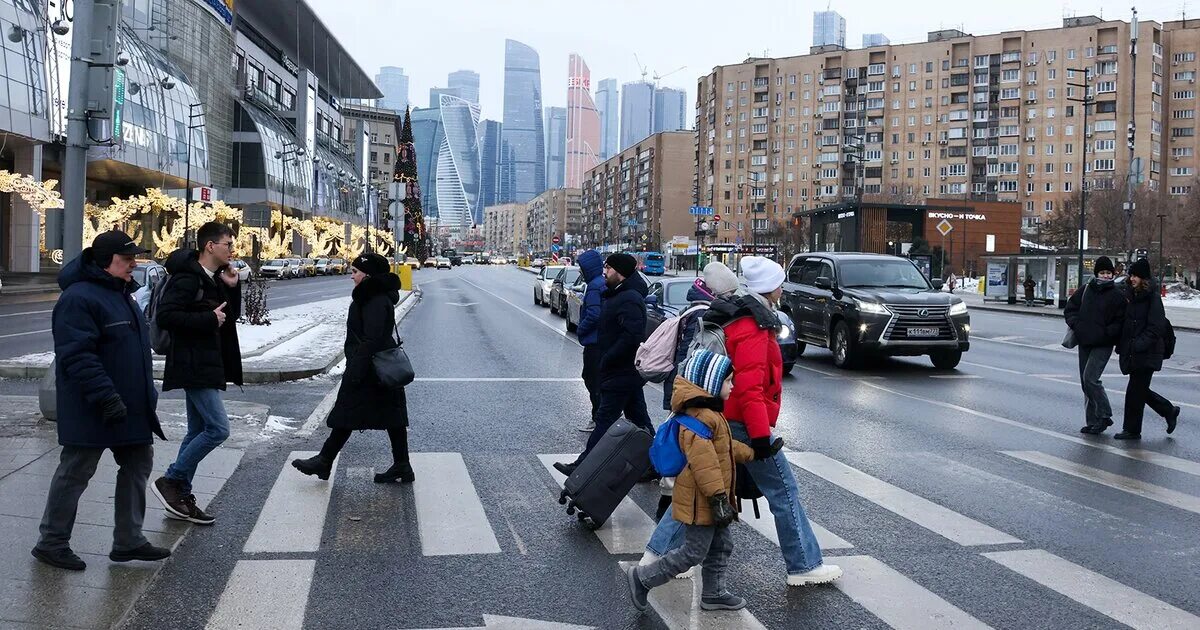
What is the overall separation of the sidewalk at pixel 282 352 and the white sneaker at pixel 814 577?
31.5ft

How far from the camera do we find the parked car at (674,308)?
47.8ft

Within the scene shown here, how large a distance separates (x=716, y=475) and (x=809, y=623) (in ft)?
2.94

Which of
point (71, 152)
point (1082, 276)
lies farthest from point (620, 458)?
point (1082, 276)

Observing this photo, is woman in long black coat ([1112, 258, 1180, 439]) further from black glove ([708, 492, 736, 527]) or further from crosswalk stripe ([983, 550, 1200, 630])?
black glove ([708, 492, 736, 527])

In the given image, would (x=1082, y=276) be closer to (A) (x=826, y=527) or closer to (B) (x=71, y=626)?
(A) (x=826, y=527)

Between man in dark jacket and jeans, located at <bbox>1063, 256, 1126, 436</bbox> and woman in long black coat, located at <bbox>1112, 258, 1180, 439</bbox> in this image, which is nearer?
woman in long black coat, located at <bbox>1112, 258, 1180, 439</bbox>

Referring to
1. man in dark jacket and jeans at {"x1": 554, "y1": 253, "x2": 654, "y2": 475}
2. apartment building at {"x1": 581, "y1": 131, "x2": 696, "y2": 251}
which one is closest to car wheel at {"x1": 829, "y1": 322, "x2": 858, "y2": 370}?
man in dark jacket and jeans at {"x1": 554, "y1": 253, "x2": 654, "y2": 475}

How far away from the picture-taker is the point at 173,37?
223 ft

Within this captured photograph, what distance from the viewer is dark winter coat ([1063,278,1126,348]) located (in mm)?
9875

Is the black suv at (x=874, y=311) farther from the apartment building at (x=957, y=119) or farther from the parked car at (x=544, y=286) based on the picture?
the apartment building at (x=957, y=119)

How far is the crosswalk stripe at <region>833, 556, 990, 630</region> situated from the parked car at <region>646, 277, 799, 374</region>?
→ 8996mm

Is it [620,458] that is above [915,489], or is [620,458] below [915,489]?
above

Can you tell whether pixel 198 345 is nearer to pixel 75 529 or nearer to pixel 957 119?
pixel 75 529

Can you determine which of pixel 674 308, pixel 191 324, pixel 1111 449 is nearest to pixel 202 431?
pixel 191 324
